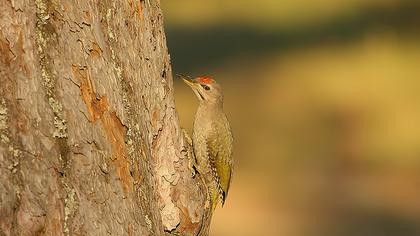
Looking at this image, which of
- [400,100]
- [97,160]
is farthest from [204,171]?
[400,100]

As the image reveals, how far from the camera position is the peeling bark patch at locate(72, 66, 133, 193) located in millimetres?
3900

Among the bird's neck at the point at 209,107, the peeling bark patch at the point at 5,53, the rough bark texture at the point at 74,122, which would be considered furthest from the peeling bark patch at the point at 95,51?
the bird's neck at the point at 209,107

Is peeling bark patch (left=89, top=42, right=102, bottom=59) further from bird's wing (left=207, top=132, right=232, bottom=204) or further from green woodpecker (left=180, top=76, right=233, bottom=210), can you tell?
bird's wing (left=207, top=132, right=232, bottom=204)

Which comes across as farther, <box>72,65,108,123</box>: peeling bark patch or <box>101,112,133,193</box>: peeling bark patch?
<box>101,112,133,193</box>: peeling bark patch

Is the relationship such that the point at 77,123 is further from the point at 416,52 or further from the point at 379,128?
the point at 416,52

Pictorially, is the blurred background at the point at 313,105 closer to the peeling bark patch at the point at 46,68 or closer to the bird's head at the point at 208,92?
the bird's head at the point at 208,92

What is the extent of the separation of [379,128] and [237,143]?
1.81 metres

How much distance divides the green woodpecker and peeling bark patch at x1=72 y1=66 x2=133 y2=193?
174 centimetres

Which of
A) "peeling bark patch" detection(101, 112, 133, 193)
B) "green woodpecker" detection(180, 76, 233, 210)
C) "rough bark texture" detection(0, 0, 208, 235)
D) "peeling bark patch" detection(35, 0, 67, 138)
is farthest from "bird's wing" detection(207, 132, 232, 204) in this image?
"peeling bark patch" detection(35, 0, 67, 138)

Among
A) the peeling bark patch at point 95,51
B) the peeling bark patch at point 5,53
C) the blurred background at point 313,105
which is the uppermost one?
the peeling bark patch at point 95,51

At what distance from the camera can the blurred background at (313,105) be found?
35.8 ft

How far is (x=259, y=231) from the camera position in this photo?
10.3m

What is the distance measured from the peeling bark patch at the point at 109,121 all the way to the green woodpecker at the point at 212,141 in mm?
1745

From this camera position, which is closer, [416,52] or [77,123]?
[77,123]
